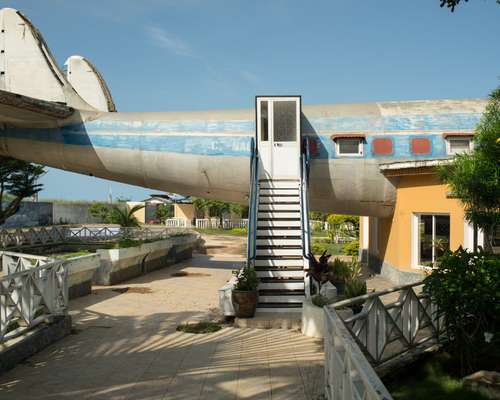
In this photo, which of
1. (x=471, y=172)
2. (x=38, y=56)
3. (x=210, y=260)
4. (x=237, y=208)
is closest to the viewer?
(x=471, y=172)

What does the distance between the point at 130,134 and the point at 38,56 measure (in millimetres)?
4778

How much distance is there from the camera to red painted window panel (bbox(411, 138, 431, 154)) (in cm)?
1589

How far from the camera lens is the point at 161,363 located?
28.5 ft

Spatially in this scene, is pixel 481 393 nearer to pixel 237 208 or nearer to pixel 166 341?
pixel 166 341

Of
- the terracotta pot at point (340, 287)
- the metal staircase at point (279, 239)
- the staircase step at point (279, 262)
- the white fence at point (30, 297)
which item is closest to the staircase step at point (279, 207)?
the metal staircase at point (279, 239)

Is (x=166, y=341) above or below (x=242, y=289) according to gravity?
below

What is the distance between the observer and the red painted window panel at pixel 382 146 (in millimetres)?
16094

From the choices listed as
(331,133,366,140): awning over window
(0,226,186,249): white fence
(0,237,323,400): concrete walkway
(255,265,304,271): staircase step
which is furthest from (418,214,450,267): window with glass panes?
(0,226,186,249): white fence

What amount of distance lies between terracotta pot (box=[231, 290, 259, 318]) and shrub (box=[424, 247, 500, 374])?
15.0ft

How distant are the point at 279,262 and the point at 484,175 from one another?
20.9 feet

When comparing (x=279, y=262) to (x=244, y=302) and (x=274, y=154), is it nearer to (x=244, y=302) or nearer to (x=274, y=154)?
(x=244, y=302)

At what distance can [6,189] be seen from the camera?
115 feet

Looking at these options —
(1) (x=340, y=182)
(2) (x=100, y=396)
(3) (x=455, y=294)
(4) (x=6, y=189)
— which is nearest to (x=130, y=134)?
(1) (x=340, y=182)

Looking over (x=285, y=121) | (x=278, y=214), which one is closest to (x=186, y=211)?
(x=285, y=121)
